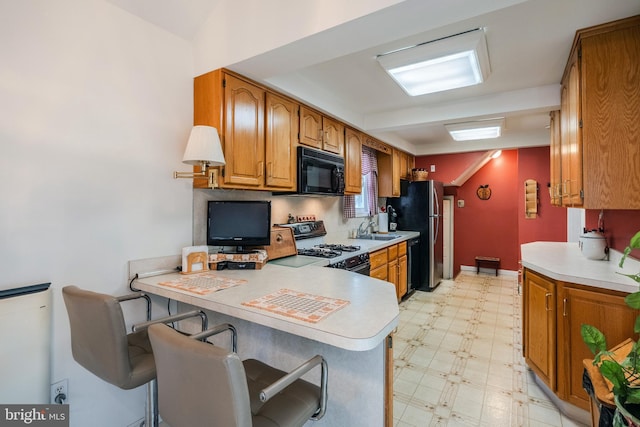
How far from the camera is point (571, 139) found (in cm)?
214

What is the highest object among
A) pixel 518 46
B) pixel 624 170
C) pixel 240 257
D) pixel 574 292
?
pixel 518 46

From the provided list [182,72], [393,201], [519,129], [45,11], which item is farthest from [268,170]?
[519,129]

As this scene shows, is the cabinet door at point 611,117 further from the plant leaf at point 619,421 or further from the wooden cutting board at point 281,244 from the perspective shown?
the wooden cutting board at point 281,244

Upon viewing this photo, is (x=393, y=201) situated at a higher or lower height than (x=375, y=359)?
higher

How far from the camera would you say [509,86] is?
272 cm

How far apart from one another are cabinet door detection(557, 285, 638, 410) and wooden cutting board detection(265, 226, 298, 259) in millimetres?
1932

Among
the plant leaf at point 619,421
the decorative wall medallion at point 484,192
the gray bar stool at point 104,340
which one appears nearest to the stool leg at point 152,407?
the gray bar stool at point 104,340

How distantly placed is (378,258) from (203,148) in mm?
2280

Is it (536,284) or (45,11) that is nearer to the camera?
(45,11)

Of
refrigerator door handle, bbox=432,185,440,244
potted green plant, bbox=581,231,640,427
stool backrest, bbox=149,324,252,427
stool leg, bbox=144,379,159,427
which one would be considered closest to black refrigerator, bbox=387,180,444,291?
refrigerator door handle, bbox=432,185,440,244

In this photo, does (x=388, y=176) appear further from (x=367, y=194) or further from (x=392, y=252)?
(x=392, y=252)

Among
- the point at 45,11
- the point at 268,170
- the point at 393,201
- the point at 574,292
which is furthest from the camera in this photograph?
the point at 393,201

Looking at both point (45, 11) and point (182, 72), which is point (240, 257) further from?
point (45, 11)

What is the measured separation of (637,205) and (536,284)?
769 millimetres
